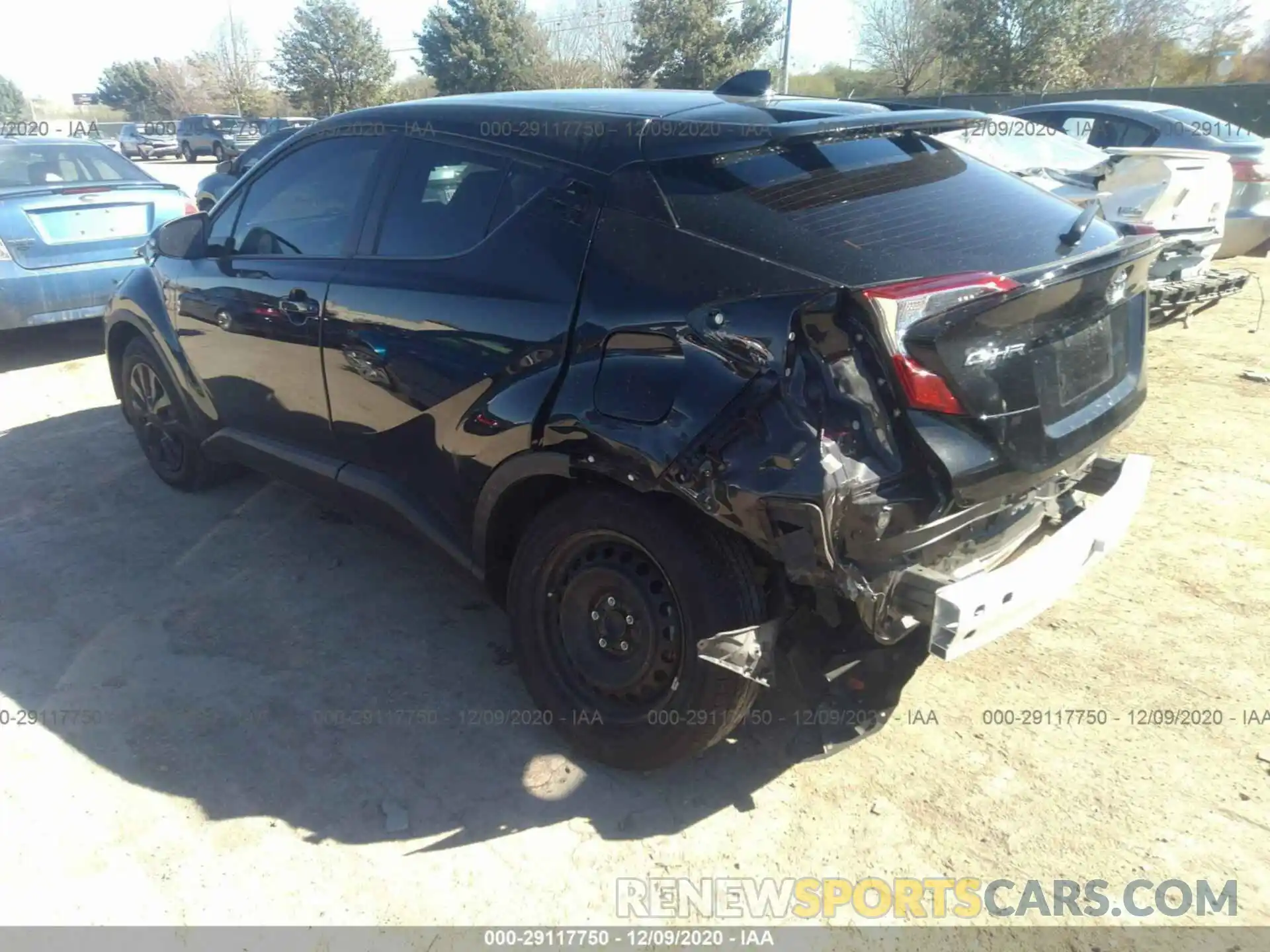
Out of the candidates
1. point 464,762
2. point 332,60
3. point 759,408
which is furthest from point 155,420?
point 332,60

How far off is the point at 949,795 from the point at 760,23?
40.6 m

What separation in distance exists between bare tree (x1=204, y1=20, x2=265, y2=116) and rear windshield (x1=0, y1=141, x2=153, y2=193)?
4621cm

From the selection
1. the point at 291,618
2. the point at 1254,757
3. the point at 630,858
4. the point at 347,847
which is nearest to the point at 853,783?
the point at 630,858

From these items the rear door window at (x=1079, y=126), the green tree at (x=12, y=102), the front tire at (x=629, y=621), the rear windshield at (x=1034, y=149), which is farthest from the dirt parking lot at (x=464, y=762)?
the green tree at (x=12, y=102)

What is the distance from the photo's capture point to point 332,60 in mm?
43531

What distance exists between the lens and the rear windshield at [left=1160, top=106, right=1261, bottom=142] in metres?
9.34

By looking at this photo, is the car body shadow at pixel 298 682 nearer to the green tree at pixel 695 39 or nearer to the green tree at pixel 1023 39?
the green tree at pixel 1023 39

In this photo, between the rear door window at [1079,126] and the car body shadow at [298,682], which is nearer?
the car body shadow at [298,682]

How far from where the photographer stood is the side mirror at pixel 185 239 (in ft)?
13.8

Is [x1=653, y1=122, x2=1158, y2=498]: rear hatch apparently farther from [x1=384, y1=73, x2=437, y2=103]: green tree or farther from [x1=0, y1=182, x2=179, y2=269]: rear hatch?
[x1=384, y1=73, x2=437, y2=103]: green tree

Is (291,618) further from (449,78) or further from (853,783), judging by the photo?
(449,78)

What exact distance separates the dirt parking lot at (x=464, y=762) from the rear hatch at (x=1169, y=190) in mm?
2844

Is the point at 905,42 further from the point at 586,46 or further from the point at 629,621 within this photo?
the point at 629,621

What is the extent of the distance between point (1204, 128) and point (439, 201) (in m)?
9.44
